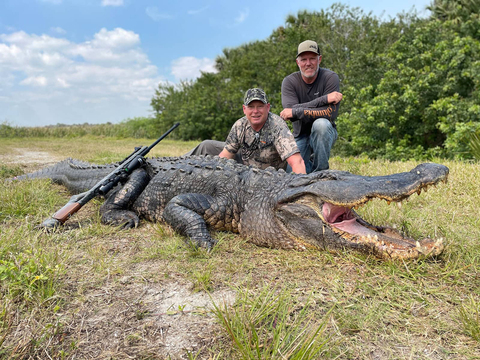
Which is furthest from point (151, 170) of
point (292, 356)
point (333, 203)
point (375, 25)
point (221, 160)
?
point (375, 25)

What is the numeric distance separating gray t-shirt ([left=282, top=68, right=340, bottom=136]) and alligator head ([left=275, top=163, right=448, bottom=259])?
2724 mm

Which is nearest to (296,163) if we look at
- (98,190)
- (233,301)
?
(233,301)

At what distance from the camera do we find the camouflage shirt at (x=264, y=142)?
14.1 ft

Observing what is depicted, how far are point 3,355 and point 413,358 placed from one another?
2.05 meters

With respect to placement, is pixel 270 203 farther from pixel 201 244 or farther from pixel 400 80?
pixel 400 80

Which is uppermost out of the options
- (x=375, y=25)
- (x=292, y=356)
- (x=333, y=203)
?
(x=375, y=25)

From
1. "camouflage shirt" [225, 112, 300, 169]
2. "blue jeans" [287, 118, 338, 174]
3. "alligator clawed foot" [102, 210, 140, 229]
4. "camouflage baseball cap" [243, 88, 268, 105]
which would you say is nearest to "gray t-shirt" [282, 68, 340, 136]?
"blue jeans" [287, 118, 338, 174]

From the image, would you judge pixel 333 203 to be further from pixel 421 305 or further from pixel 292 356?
pixel 292 356

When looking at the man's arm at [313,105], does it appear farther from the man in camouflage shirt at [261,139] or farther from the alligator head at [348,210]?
the alligator head at [348,210]

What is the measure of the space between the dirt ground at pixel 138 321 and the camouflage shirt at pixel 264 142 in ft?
A: 8.41

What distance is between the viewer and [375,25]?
20188mm

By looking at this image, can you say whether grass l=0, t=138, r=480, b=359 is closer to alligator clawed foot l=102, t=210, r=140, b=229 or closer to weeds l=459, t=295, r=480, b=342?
weeds l=459, t=295, r=480, b=342

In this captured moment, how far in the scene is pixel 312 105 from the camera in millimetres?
5344

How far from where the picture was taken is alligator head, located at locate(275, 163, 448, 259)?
2279 mm
